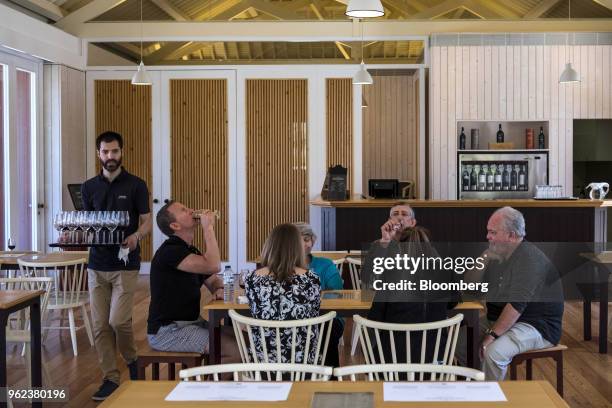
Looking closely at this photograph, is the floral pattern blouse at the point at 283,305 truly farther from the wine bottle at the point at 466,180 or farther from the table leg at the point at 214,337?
the wine bottle at the point at 466,180

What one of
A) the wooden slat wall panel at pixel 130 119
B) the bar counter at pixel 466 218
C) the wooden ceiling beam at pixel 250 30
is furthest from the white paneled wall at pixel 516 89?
the wooden slat wall panel at pixel 130 119

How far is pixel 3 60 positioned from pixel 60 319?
11.1 feet

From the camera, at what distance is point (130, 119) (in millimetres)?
11570

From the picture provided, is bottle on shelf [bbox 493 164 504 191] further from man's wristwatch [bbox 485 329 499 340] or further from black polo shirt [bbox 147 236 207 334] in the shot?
black polo shirt [bbox 147 236 207 334]

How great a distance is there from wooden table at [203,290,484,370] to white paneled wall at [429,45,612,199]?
7.04 m

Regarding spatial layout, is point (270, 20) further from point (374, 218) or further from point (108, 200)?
point (108, 200)

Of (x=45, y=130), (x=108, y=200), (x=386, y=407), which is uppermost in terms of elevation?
(x=45, y=130)

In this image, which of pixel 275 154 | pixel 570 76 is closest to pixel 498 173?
pixel 570 76

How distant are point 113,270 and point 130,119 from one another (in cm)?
681

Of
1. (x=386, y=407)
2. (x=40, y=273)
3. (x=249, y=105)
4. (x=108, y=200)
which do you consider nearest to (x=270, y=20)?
(x=249, y=105)

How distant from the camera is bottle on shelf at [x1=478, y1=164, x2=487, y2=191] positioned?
11.6m

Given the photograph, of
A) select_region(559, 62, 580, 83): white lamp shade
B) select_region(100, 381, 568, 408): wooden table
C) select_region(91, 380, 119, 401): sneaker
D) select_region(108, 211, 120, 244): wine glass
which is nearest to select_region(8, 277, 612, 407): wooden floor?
select_region(91, 380, 119, 401): sneaker

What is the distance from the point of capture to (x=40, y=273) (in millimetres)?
8195

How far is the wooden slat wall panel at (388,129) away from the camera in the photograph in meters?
14.5
